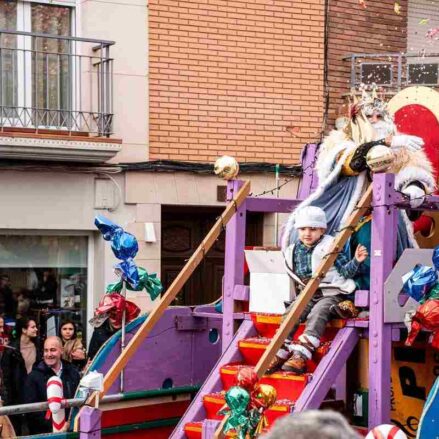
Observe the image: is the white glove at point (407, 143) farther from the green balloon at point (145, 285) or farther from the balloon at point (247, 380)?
the balloon at point (247, 380)

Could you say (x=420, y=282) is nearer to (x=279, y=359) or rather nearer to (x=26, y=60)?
(x=279, y=359)

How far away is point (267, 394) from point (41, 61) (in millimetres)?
6636

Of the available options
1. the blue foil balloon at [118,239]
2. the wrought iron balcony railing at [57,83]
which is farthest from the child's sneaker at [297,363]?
the wrought iron balcony railing at [57,83]

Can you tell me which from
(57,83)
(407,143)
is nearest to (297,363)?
(407,143)

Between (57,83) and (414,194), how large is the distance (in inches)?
222

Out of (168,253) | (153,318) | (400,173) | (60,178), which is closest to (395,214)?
(400,173)

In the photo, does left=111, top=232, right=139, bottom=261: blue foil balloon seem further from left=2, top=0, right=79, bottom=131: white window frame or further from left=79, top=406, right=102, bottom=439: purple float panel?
left=2, top=0, right=79, bottom=131: white window frame

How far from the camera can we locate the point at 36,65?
1154 centimetres

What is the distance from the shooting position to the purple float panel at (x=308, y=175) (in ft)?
27.2

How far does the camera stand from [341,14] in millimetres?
13523

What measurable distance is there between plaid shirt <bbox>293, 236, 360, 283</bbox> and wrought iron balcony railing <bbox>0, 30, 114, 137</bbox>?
4.86 m

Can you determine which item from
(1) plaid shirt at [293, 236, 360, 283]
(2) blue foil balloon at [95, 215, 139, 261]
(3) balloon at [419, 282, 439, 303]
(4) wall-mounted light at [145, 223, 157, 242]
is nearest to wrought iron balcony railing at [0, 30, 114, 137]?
(4) wall-mounted light at [145, 223, 157, 242]

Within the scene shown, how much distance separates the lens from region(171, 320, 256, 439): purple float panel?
22.2 ft

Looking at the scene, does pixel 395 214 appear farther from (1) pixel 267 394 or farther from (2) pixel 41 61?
(2) pixel 41 61
